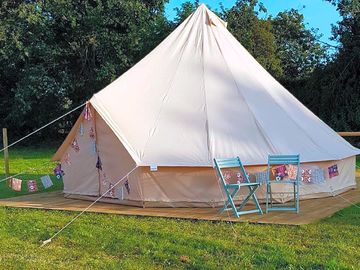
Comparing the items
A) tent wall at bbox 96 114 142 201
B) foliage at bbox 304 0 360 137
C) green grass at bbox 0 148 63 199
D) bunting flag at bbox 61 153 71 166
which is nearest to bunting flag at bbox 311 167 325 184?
tent wall at bbox 96 114 142 201

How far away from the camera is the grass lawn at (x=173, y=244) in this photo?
181 inches

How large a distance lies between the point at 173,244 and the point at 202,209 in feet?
6.34

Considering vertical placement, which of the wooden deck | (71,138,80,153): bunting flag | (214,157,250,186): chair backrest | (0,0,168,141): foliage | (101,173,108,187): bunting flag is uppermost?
(0,0,168,141): foliage

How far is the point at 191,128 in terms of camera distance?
25.2ft

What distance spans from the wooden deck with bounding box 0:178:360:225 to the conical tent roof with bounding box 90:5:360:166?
0.67 metres

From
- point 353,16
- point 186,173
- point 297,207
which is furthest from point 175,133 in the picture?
point 353,16

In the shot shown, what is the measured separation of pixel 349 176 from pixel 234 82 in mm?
2625

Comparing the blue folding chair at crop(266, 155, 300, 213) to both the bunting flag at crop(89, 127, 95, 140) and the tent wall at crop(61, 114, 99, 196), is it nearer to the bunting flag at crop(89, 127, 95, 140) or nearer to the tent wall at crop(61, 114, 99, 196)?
the tent wall at crop(61, 114, 99, 196)

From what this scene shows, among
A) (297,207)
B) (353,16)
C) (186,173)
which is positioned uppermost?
(353,16)

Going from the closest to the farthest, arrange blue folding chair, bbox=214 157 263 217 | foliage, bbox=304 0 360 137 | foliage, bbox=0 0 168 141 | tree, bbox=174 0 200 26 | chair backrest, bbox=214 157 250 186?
blue folding chair, bbox=214 157 263 217, chair backrest, bbox=214 157 250 186, foliage, bbox=304 0 360 137, foliage, bbox=0 0 168 141, tree, bbox=174 0 200 26

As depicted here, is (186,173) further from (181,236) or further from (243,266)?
(243,266)

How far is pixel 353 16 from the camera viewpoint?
17891 millimetres

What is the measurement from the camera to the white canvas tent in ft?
23.9

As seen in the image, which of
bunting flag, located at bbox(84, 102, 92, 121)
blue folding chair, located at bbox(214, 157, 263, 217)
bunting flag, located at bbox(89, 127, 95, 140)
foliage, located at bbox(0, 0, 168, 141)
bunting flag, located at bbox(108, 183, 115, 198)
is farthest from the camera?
foliage, located at bbox(0, 0, 168, 141)
